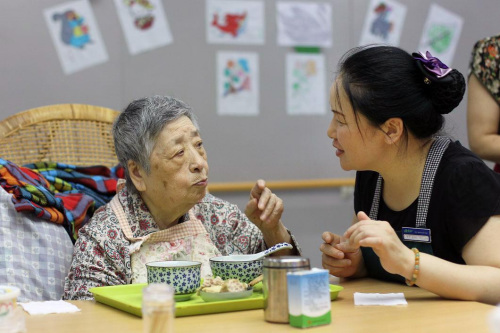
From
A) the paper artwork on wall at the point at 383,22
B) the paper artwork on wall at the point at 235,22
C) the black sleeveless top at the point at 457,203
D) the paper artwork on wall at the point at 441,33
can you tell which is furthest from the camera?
the paper artwork on wall at the point at 441,33

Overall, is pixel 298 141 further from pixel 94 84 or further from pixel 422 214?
pixel 422 214

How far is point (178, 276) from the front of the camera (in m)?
1.49

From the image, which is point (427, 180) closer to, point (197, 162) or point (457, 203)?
point (457, 203)

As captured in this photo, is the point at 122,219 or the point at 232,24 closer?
the point at 122,219

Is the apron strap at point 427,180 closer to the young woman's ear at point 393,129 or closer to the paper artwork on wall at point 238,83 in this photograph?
the young woman's ear at point 393,129

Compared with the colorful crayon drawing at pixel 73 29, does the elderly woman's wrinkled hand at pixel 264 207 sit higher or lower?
lower

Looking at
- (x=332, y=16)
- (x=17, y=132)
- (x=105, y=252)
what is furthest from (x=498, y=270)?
(x=332, y=16)

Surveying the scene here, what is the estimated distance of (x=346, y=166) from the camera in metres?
1.87

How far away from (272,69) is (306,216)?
879mm

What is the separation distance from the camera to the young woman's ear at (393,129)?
1784mm

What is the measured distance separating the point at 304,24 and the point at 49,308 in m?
2.76

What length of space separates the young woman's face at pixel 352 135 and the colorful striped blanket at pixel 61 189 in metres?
0.91

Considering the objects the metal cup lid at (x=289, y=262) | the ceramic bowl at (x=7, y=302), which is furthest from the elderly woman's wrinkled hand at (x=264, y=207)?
the ceramic bowl at (x=7, y=302)

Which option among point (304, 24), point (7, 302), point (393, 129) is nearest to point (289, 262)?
point (7, 302)
